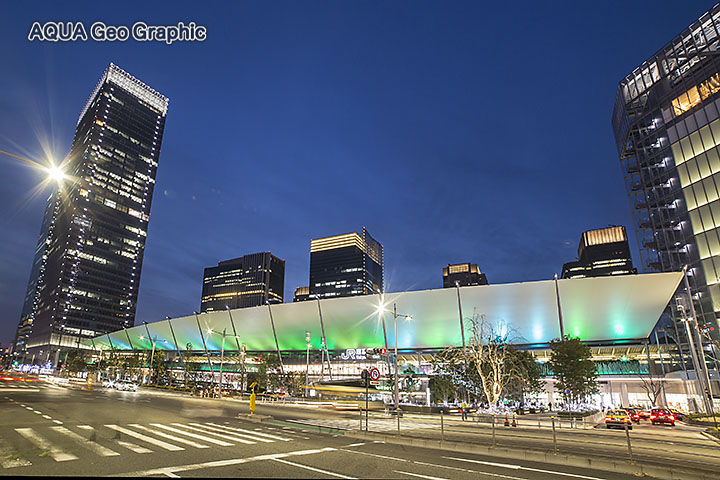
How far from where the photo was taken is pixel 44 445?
1310 cm

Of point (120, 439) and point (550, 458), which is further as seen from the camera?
point (120, 439)

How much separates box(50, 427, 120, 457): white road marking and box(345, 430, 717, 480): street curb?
1067cm

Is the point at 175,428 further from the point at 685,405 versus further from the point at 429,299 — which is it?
the point at 685,405

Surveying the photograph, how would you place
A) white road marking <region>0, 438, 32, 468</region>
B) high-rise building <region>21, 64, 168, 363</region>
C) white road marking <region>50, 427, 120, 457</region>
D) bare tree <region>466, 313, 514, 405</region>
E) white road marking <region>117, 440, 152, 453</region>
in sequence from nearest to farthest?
white road marking <region>0, 438, 32, 468</region> < white road marking <region>50, 427, 120, 457</region> < white road marking <region>117, 440, 152, 453</region> < bare tree <region>466, 313, 514, 405</region> < high-rise building <region>21, 64, 168, 363</region>

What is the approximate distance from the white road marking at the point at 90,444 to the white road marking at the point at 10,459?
1908 mm

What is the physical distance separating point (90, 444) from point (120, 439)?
4.65ft

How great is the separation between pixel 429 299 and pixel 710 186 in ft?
155

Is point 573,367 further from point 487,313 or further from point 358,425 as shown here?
point 358,425

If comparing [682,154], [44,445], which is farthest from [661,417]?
[682,154]

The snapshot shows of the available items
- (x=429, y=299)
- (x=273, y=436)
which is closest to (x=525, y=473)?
(x=273, y=436)

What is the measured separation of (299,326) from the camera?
7156 centimetres

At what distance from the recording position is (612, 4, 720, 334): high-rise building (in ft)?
195

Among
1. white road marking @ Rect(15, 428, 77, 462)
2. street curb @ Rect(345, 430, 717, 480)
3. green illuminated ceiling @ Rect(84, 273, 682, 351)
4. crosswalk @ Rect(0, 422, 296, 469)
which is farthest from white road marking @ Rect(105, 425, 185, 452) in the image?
green illuminated ceiling @ Rect(84, 273, 682, 351)

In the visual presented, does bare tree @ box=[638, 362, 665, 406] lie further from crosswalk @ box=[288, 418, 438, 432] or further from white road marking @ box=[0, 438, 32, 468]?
white road marking @ box=[0, 438, 32, 468]
